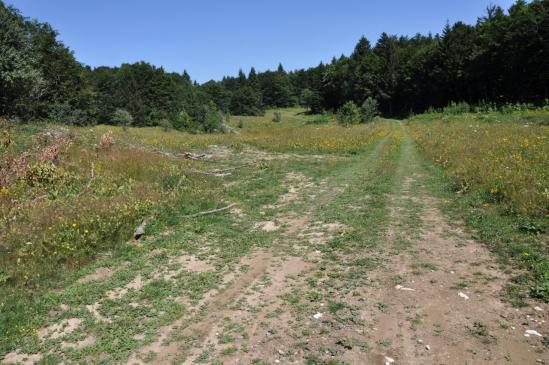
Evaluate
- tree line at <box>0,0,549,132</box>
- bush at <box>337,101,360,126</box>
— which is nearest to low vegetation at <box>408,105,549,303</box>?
tree line at <box>0,0,549,132</box>

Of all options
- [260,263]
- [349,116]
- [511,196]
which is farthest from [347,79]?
[260,263]

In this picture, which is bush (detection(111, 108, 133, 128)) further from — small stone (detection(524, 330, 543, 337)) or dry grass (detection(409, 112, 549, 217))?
small stone (detection(524, 330, 543, 337))

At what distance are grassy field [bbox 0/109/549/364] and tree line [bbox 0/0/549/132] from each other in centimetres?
899

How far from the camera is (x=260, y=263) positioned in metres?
7.50

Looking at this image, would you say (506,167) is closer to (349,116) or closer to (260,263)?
(260,263)

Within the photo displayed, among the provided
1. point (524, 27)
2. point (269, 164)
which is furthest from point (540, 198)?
point (524, 27)

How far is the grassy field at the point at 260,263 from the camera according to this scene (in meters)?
4.92

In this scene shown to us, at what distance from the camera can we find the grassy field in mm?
4922

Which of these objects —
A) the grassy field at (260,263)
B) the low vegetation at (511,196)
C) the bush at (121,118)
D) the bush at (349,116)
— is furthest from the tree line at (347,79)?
the low vegetation at (511,196)

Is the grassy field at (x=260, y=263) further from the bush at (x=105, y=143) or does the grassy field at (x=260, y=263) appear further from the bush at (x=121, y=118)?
the bush at (x=121, y=118)

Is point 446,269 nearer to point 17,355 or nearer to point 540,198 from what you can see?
point 540,198

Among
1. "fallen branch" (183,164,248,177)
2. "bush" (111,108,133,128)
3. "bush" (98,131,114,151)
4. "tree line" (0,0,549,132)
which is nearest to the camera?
"fallen branch" (183,164,248,177)

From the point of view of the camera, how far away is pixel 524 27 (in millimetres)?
48625

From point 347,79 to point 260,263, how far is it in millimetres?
88750
